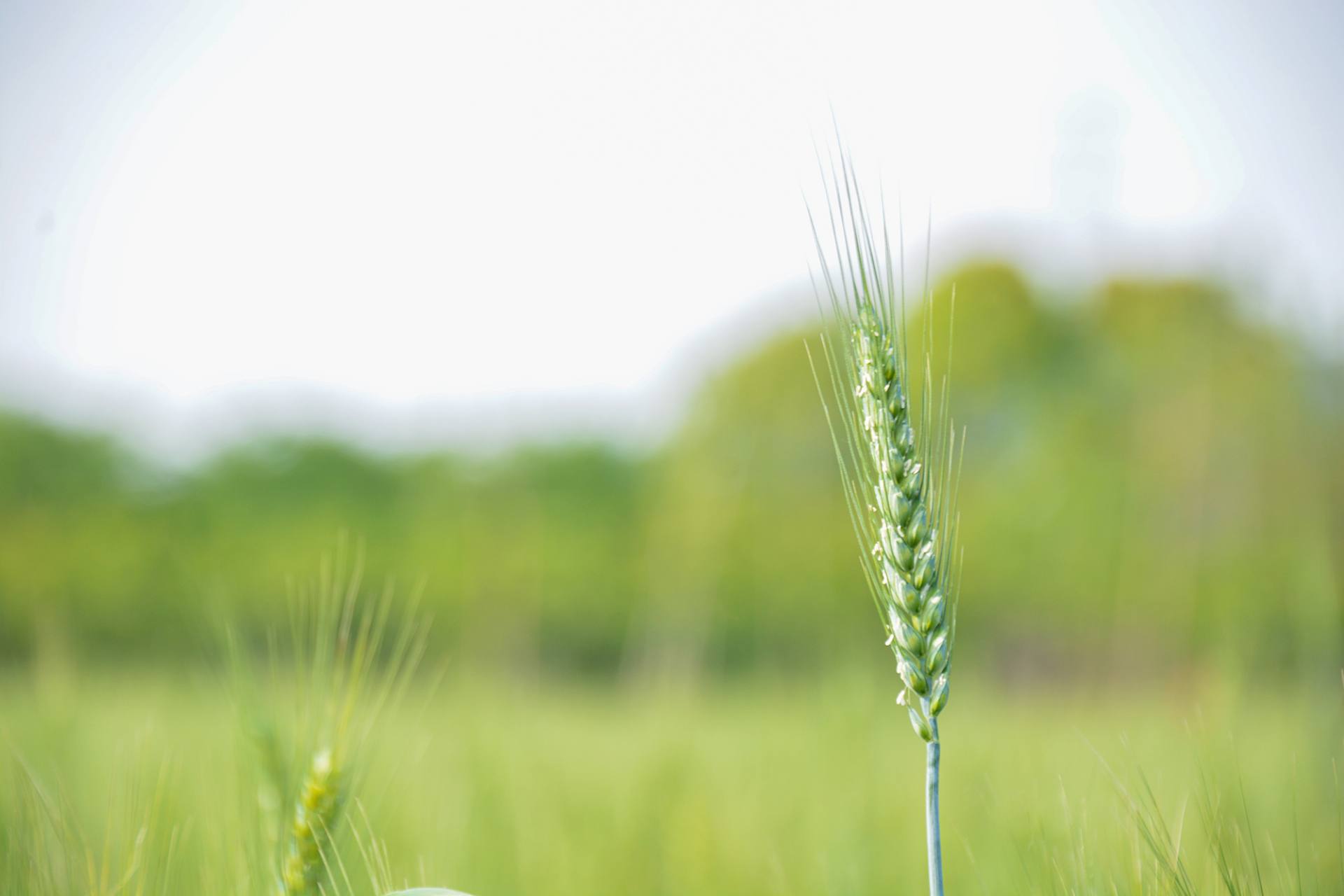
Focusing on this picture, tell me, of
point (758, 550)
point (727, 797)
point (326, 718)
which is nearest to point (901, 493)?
point (326, 718)

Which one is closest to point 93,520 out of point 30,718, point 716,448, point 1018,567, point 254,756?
point 30,718

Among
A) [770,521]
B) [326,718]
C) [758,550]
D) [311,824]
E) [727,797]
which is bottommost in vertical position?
[727,797]

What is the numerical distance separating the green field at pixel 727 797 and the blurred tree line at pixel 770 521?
572 centimetres

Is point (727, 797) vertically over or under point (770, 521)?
under

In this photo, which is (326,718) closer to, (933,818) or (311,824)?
(311,824)

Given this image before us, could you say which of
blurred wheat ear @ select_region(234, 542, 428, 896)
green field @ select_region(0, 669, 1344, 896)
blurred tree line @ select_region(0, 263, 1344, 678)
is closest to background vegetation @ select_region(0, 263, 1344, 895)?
blurred tree line @ select_region(0, 263, 1344, 678)

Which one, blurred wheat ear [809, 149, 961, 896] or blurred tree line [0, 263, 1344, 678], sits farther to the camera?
blurred tree line [0, 263, 1344, 678]

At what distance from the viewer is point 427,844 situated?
254 cm

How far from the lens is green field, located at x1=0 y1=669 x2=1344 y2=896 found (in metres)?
1.79

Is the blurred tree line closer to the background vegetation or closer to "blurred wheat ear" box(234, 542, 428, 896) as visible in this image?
A: the background vegetation

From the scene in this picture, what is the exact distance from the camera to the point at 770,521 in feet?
42.7

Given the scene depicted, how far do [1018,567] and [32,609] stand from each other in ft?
42.2

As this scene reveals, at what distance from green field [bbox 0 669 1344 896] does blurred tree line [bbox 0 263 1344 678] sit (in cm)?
572

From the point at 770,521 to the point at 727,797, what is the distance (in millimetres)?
9700
